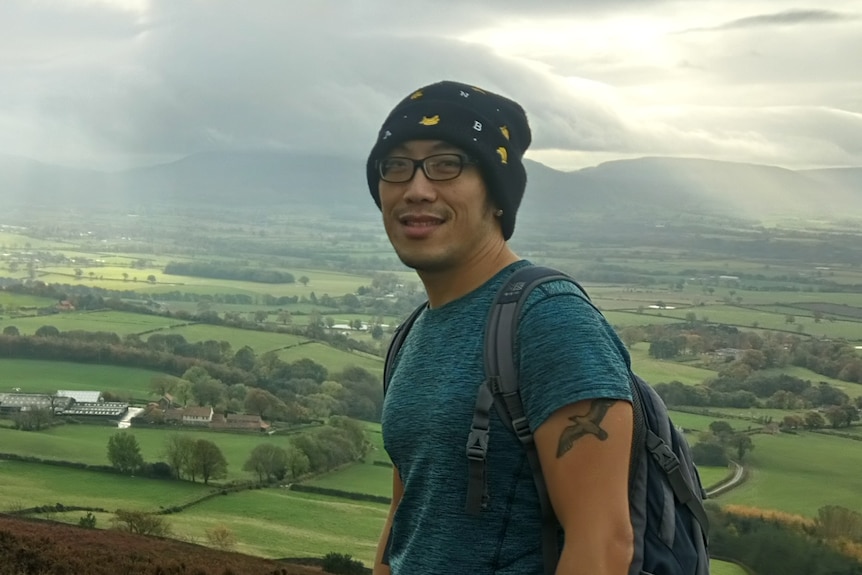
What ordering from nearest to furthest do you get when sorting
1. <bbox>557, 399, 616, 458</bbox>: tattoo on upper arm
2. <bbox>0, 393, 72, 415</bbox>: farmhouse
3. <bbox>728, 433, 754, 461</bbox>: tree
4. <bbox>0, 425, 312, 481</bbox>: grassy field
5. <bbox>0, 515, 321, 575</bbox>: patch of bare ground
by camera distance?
1. <bbox>557, 399, 616, 458</bbox>: tattoo on upper arm
2. <bbox>0, 515, 321, 575</bbox>: patch of bare ground
3. <bbox>0, 425, 312, 481</bbox>: grassy field
4. <bbox>728, 433, 754, 461</bbox>: tree
5. <bbox>0, 393, 72, 415</bbox>: farmhouse

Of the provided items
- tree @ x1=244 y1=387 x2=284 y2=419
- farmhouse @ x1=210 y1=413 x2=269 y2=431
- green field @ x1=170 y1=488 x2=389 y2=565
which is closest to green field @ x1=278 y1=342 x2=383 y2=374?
tree @ x1=244 y1=387 x2=284 y2=419

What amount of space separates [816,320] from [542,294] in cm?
2327

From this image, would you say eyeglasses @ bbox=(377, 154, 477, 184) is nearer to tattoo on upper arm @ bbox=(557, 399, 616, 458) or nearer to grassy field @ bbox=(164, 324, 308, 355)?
tattoo on upper arm @ bbox=(557, 399, 616, 458)

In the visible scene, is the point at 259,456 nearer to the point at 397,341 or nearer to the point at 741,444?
the point at 741,444

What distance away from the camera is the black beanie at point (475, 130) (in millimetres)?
1725

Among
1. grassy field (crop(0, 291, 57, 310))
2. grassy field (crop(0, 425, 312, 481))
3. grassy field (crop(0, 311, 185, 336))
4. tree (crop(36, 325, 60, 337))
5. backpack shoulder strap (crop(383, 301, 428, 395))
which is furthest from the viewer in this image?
grassy field (crop(0, 291, 57, 310))

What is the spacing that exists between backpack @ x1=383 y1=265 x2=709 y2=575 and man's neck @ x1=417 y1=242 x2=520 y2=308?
128 mm

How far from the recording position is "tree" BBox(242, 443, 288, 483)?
10.9 m

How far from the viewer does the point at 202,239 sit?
41219mm

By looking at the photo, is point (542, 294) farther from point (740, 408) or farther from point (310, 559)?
point (740, 408)

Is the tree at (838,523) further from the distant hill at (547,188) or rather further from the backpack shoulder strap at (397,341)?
the distant hill at (547,188)

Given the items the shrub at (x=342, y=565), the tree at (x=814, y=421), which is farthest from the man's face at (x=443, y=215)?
the tree at (x=814, y=421)


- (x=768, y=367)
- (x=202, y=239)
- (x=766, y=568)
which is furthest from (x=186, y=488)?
(x=202, y=239)

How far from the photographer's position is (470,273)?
5.85 feet
